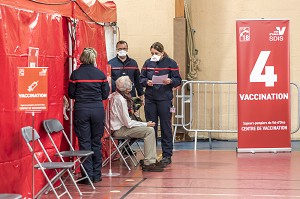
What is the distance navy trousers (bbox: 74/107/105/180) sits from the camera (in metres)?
7.78

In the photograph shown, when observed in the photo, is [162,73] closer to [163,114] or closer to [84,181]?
[163,114]

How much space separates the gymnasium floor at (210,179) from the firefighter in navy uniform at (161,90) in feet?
2.00

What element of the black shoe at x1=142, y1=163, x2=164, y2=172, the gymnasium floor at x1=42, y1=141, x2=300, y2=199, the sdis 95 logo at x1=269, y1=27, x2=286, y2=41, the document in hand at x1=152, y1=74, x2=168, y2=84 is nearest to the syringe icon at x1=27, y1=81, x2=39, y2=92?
the gymnasium floor at x1=42, y1=141, x2=300, y2=199

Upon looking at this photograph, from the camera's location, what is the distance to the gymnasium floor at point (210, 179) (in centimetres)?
740

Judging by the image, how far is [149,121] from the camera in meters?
9.26

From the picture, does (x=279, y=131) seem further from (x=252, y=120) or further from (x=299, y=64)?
(x=299, y=64)

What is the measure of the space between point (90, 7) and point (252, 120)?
3.25m

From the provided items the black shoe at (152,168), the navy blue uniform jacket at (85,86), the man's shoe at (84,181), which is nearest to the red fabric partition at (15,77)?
the navy blue uniform jacket at (85,86)

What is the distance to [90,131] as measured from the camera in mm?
7902

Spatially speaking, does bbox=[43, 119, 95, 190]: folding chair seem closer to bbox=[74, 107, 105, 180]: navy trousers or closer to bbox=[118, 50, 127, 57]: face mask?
bbox=[74, 107, 105, 180]: navy trousers

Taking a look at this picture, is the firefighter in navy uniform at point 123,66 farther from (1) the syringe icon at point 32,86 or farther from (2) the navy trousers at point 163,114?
(1) the syringe icon at point 32,86

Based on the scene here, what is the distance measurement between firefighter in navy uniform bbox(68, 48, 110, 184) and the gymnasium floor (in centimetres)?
56

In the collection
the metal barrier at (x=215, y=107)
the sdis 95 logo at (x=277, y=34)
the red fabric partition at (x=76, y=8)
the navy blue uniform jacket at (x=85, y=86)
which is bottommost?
the metal barrier at (x=215, y=107)

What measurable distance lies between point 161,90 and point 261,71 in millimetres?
2119
